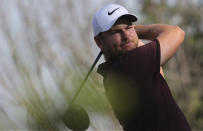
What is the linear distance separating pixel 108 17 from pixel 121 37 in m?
0.11

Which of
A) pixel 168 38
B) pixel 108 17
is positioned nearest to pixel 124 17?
pixel 108 17

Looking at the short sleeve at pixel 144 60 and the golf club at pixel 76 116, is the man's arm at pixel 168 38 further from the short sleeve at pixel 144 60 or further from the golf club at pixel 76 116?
the golf club at pixel 76 116

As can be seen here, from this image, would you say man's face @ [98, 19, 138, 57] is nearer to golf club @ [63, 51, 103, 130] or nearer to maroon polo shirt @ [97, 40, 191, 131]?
maroon polo shirt @ [97, 40, 191, 131]

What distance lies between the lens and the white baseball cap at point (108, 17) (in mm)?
2209

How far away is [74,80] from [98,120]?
797 mm

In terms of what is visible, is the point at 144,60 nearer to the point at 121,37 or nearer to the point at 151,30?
the point at 121,37

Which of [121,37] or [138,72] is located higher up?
[121,37]

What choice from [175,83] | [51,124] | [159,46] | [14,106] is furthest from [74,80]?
[175,83]

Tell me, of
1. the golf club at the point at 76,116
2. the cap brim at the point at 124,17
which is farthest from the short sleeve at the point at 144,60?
the golf club at the point at 76,116

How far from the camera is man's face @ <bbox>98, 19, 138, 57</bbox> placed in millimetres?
2209

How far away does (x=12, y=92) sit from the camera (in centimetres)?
328

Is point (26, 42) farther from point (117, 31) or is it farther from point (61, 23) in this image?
point (117, 31)

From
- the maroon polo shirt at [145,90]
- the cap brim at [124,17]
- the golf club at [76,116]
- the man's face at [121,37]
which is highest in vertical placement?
the cap brim at [124,17]

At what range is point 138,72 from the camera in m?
2.20
